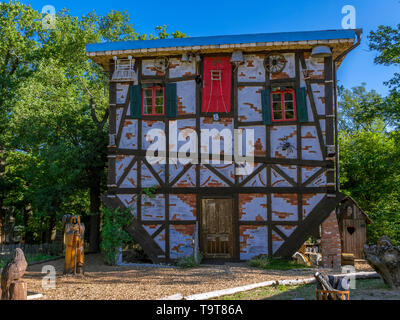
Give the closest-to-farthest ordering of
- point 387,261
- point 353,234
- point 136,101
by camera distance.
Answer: point 387,261
point 136,101
point 353,234

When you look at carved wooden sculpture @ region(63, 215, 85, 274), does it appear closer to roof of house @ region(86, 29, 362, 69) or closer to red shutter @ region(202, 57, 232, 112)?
red shutter @ region(202, 57, 232, 112)

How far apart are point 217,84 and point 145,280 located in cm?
676

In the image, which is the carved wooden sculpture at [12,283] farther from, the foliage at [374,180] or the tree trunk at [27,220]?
the tree trunk at [27,220]

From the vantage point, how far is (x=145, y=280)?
9.35 metres

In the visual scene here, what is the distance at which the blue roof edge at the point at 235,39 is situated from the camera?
39.9 ft

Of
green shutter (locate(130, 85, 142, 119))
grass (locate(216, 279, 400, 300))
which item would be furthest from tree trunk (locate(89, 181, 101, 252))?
grass (locate(216, 279, 400, 300))

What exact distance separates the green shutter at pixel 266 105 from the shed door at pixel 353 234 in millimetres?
6184

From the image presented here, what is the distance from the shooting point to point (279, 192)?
12305 mm

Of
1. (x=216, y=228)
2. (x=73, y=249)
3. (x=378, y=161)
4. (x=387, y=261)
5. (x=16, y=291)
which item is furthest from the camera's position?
(x=378, y=161)

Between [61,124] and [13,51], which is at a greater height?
[13,51]

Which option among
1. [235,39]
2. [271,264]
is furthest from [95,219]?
[235,39]

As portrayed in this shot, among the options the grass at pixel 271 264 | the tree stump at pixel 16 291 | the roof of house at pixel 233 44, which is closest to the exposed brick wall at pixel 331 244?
the grass at pixel 271 264

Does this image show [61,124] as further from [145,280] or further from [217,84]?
[145,280]
